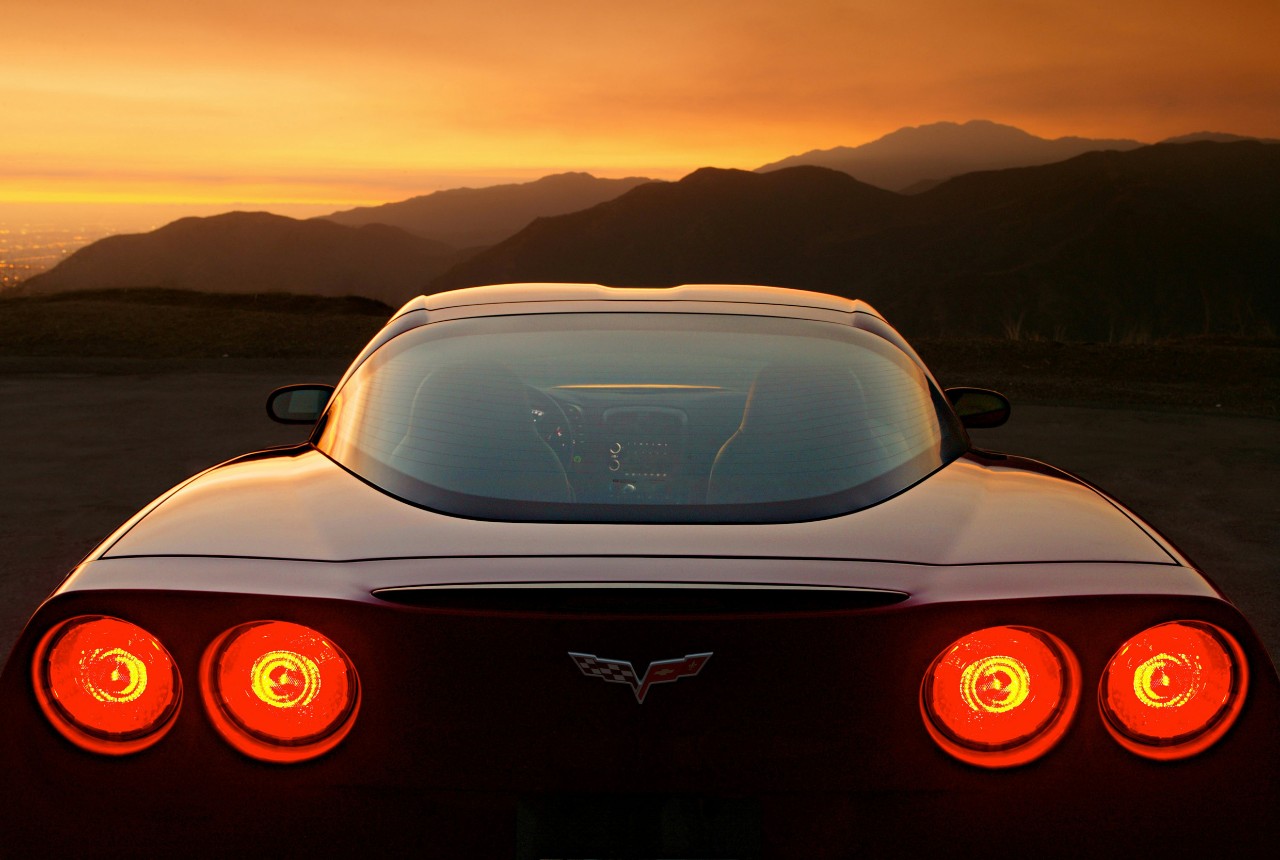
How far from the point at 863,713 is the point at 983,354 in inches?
652

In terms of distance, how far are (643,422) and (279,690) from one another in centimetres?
140

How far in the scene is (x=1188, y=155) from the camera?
186 meters

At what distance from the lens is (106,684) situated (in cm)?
164

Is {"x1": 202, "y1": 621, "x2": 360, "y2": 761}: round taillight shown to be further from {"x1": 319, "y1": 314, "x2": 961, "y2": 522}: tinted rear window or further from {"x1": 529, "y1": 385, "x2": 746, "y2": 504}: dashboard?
{"x1": 529, "y1": 385, "x2": 746, "y2": 504}: dashboard

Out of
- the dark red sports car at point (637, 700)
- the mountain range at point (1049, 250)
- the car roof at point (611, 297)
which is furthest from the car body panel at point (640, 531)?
the mountain range at point (1049, 250)

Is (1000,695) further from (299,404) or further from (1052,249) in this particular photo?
(1052,249)

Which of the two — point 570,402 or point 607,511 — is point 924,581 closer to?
point 607,511

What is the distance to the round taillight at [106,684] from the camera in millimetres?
1633

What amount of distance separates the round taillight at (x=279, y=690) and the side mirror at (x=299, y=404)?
214cm

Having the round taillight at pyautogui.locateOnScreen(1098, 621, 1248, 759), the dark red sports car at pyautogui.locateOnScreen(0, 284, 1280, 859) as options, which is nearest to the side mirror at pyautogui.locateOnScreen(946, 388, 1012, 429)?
the dark red sports car at pyautogui.locateOnScreen(0, 284, 1280, 859)

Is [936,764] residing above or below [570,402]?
below

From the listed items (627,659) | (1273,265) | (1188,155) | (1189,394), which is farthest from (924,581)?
(1188,155)

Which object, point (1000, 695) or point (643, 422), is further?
point (643, 422)

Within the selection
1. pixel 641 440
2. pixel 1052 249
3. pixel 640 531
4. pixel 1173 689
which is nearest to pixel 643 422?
pixel 641 440
